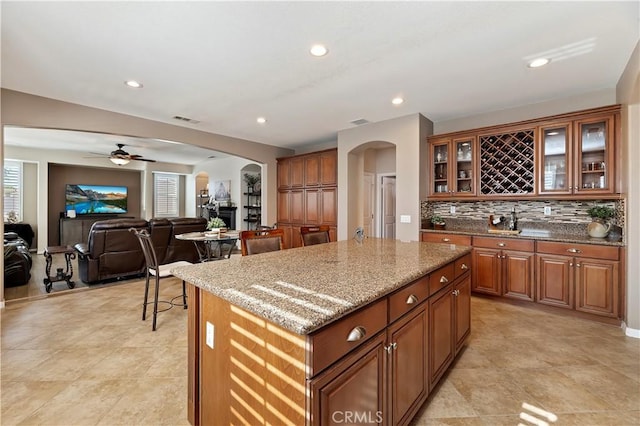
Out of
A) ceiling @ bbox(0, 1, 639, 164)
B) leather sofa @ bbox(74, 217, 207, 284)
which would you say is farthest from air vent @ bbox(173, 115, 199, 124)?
leather sofa @ bbox(74, 217, 207, 284)

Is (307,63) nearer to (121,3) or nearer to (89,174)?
(121,3)

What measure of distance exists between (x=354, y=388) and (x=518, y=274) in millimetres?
3330

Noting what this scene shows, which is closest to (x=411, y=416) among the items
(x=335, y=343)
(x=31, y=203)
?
(x=335, y=343)

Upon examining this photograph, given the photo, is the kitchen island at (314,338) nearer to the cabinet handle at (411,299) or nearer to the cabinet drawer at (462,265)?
the cabinet handle at (411,299)

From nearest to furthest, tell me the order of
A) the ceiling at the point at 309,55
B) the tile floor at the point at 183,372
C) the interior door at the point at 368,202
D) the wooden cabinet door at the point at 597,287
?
the tile floor at the point at 183,372
the ceiling at the point at 309,55
the wooden cabinet door at the point at 597,287
the interior door at the point at 368,202

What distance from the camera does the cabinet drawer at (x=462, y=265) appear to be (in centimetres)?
225

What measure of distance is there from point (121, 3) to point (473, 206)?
464 centimetres

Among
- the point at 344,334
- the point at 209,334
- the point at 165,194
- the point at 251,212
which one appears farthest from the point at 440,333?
the point at 165,194

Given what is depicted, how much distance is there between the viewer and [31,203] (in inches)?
303

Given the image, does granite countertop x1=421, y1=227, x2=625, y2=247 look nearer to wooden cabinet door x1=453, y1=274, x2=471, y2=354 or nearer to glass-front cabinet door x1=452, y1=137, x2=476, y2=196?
glass-front cabinet door x1=452, y1=137, x2=476, y2=196

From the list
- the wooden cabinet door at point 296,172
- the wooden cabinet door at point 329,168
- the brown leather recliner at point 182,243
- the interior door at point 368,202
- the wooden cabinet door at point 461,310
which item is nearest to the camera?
the wooden cabinet door at point 461,310

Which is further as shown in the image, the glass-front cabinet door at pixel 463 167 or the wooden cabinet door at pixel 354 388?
the glass-front cabinet door at pixel 463 167

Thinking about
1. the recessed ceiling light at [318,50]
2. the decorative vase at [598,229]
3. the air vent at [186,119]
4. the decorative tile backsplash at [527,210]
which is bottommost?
the decorative vase at [598,229]

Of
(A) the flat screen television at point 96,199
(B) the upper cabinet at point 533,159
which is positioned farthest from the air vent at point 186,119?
(A) the flat screen television at point 96,199
